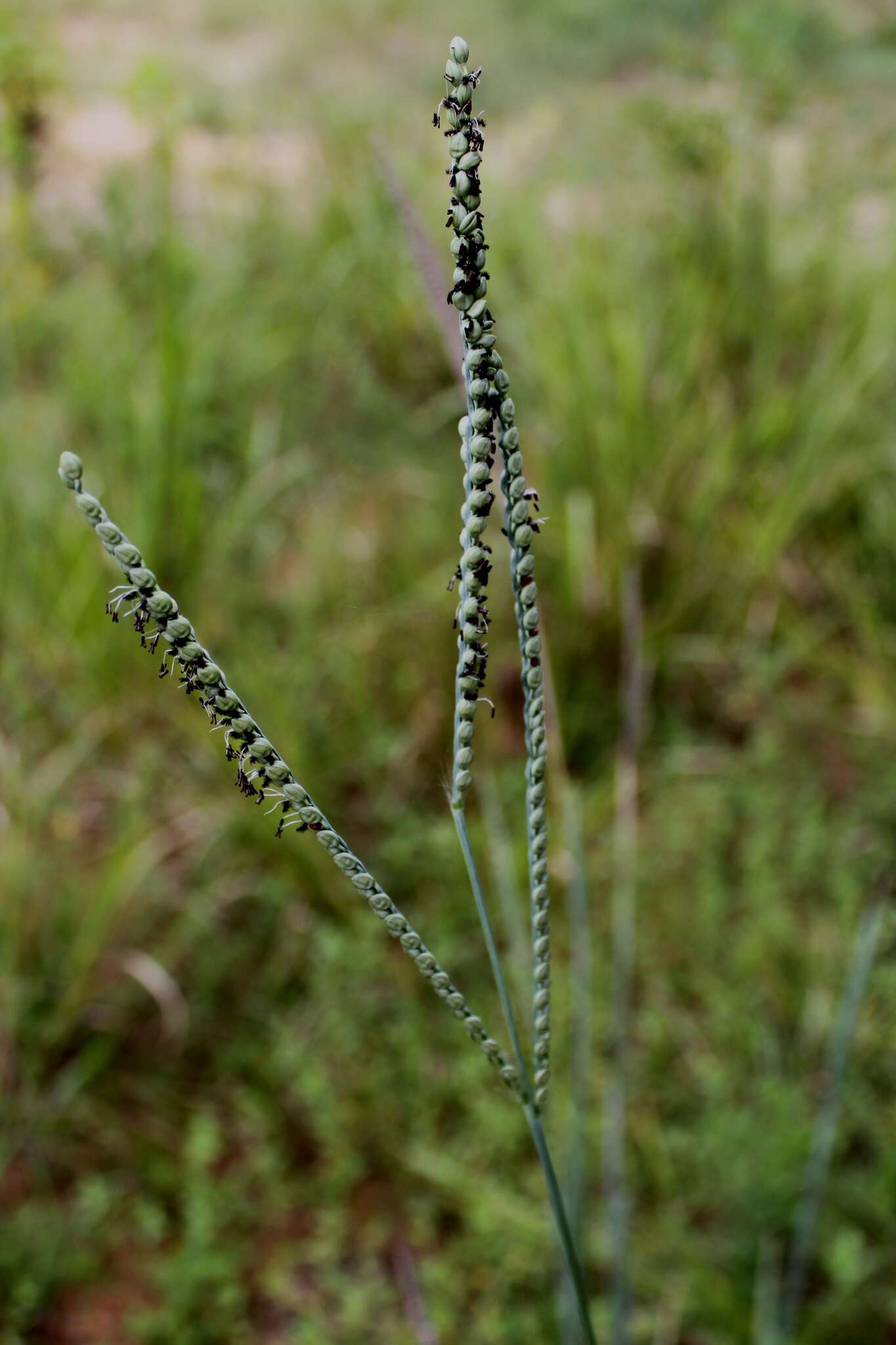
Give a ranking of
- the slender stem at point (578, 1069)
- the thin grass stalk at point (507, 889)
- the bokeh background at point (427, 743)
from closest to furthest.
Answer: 1. the slender stem at point (578, 1069)
2. the thin grass stalk at point (507, 889)
3. the bokeh background at point (427, 743)

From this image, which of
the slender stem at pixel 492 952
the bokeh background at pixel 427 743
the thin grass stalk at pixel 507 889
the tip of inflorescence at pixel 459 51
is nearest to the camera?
the tip of inflorescence at pixel 459 51

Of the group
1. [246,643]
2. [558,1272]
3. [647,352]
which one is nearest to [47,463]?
[246,643]

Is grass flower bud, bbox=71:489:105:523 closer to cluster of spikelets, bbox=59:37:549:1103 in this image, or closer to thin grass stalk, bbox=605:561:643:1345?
cluster of spikelets, bbox=59:37:549:1103

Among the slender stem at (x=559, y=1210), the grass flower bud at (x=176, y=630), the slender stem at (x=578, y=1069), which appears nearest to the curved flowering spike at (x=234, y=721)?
the grass flower bud at (x=176, y=630)

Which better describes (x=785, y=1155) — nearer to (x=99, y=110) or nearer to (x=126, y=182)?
(x=126, y=182)

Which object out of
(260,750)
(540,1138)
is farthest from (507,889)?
(260,750)

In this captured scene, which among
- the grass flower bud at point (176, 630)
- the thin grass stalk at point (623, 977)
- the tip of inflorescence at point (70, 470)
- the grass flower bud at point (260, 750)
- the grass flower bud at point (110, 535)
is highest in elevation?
the tip of inflorescence at point (70, 470)

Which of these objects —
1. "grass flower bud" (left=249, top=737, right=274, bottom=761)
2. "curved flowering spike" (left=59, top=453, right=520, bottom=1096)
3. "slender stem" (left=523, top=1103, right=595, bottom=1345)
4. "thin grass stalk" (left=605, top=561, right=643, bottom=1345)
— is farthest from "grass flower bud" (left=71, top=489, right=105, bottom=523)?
"thin grass stalk" (left=605, top=561, right=643, bottom=1345)

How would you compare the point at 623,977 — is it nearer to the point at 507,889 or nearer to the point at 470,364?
the point at 507,889

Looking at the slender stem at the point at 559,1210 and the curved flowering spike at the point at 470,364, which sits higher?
the curved flowering spike at the point at 470,364

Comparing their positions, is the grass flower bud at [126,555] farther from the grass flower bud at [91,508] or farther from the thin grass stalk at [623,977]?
the thin grass stalk at [623,977]
